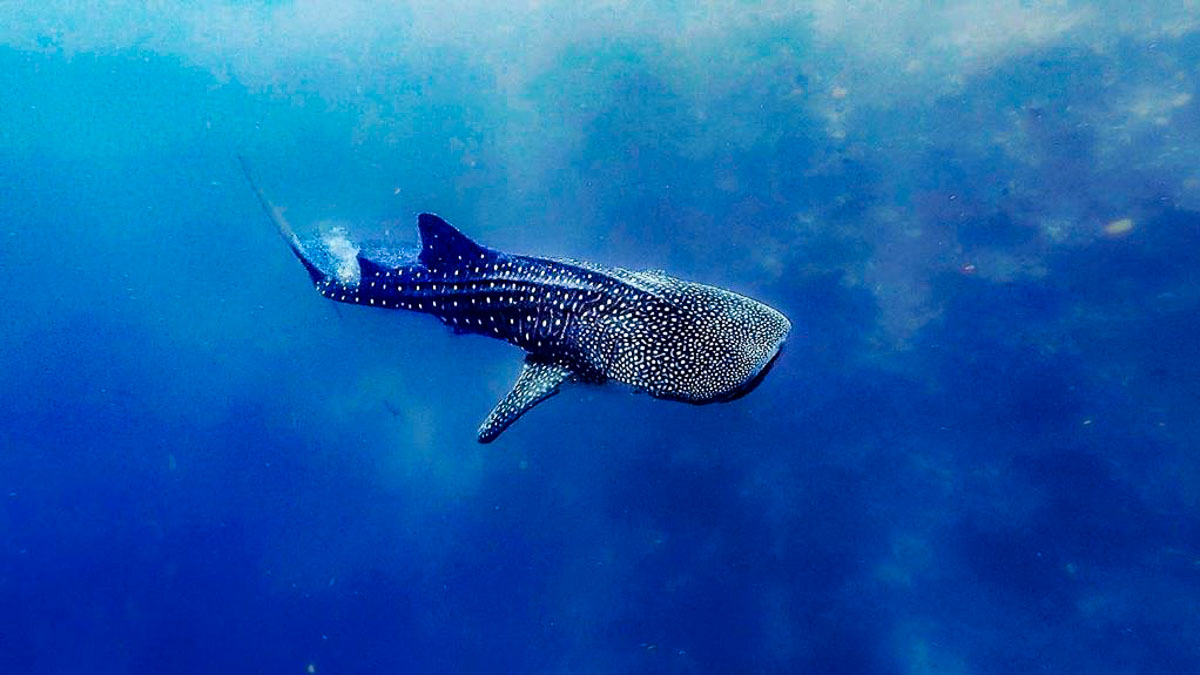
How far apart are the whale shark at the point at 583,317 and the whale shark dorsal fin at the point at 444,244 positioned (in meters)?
0.01

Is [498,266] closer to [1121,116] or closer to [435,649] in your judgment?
[435,649]

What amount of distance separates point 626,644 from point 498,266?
5.71 m

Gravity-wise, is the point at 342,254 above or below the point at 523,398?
above

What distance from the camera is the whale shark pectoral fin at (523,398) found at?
6449 millimetres

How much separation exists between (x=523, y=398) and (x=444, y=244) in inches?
76.0

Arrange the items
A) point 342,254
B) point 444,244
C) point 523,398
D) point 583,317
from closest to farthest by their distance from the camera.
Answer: point 583,317 → point 523,398 → point 444,244 → point 342,254

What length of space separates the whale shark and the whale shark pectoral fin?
0.04 ft

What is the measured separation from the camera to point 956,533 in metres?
7.57

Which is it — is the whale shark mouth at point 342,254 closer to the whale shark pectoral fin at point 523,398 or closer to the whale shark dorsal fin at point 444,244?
the whale shark dorsal fin at point 444,244

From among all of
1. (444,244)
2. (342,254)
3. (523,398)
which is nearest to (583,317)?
(523,398)

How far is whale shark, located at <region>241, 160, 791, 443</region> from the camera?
528 centimetres

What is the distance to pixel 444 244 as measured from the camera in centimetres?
664

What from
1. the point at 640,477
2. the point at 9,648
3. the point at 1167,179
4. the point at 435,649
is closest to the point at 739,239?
the point at 640,477

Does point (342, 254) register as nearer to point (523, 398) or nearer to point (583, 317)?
point (523, 398)
